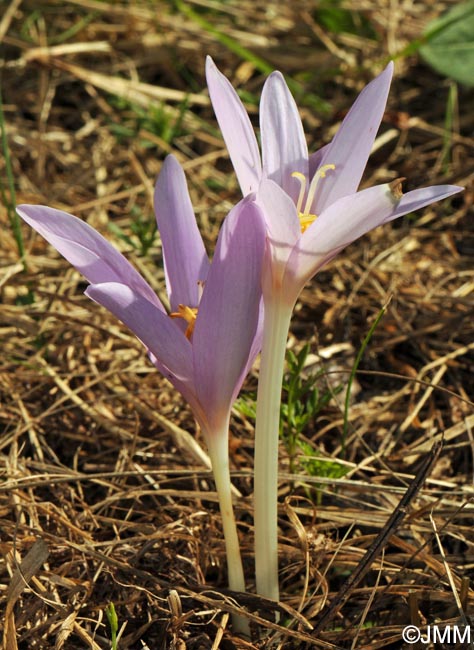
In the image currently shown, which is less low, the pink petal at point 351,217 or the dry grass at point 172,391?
the pink petal at point 351,217

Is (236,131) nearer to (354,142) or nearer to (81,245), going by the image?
(354,142)

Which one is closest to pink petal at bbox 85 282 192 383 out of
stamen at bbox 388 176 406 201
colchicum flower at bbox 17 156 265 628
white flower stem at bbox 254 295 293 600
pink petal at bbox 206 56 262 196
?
colchicum flower at bbox 17 156 265 628

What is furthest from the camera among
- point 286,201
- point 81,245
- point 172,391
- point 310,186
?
point 172,391

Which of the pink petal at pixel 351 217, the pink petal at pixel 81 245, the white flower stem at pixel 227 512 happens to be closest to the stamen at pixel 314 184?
the pink petal at pixel 351 217

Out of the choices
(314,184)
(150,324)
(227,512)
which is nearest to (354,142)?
(314,184)

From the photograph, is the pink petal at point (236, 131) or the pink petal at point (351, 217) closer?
the pink petal at point (351, 217)

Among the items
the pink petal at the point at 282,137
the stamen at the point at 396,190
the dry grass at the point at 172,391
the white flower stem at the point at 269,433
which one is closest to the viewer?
the stamen at the point at 396,190

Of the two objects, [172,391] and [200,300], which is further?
[172,391]

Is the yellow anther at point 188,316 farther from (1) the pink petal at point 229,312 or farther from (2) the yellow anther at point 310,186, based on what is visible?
(2) the yellow anther at point 310,186
